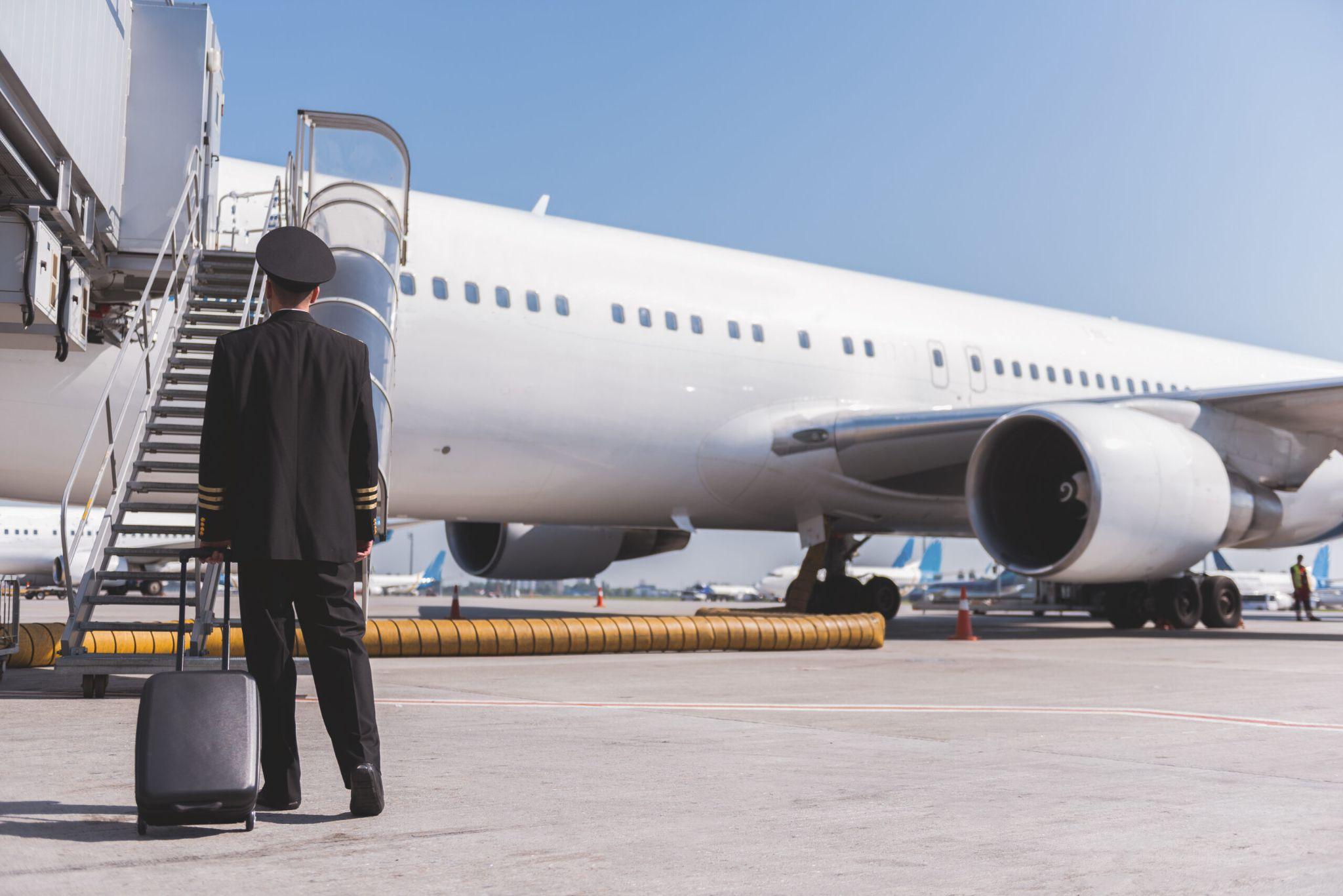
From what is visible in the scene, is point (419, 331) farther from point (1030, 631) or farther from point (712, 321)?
point (1030, 631)

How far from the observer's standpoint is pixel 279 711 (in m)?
3.25

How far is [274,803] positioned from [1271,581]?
68879 mm

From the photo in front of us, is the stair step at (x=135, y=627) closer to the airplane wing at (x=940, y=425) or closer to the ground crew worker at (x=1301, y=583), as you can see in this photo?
the airplane wing at (x=940, y=425)

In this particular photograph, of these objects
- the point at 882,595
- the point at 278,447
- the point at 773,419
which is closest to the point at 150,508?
the point at 278,447

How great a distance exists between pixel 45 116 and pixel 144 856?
4.32 meters

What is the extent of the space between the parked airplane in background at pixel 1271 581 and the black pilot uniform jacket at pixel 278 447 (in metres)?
46.9

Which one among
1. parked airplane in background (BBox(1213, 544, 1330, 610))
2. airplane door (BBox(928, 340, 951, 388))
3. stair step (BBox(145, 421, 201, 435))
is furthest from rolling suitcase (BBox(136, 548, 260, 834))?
parked airplane in background (BBox(1213, 544, 1330, 610))

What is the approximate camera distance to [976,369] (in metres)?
13.8

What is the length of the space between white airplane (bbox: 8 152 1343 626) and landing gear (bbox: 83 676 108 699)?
10.5ft

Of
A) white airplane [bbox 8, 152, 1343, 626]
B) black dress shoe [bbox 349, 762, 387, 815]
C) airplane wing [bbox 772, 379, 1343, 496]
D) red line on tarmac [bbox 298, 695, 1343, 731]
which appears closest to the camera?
black dress shoe [bbox 349, 762, 387, 815]

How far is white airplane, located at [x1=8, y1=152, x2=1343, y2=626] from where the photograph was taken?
32.6ft

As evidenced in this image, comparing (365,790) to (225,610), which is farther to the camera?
(225,610)

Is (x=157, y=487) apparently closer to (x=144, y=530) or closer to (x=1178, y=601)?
(x=144, y=530)

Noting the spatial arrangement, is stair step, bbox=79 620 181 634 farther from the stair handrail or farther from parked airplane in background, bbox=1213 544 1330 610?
parked airplane in background, bbox=1213 544 1330 610
